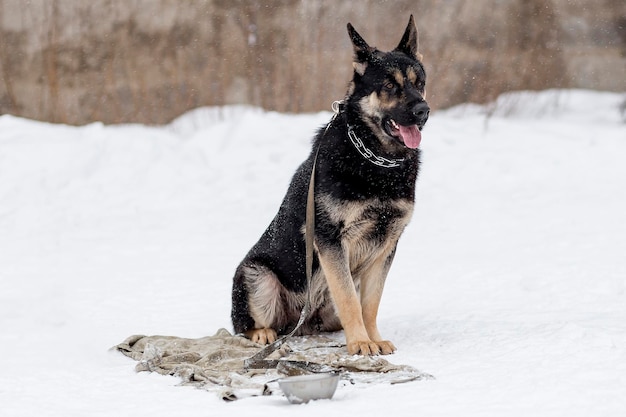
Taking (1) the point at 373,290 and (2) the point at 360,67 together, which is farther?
(1) the point at 373,290

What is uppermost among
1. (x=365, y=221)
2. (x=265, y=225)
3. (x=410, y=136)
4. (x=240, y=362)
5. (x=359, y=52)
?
(x=359, y=52)

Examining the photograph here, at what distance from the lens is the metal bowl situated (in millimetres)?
3406

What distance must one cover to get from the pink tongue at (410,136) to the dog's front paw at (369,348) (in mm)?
1115

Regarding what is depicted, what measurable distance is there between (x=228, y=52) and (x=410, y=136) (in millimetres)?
8052

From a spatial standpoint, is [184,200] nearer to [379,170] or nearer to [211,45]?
[211,45]

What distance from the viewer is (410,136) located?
4.61m

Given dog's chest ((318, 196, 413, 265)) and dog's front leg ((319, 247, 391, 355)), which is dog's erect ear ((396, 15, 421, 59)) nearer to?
dog's chest ((318, 196, 413, 265))

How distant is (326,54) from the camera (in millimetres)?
11977

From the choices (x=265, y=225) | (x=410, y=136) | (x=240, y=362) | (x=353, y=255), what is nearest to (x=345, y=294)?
(x=353, y=255)

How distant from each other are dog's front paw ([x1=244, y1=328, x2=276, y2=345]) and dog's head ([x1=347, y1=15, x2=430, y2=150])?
1356mm

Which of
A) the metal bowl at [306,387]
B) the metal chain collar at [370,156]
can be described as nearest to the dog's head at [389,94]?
the metal chain collar at [370,156]

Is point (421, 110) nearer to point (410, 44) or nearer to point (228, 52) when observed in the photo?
point (410, 44)

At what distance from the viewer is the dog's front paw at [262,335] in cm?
501

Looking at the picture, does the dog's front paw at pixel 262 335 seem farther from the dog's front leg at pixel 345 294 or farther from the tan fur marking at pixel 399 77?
the tan fur marking at pixel 399 77
